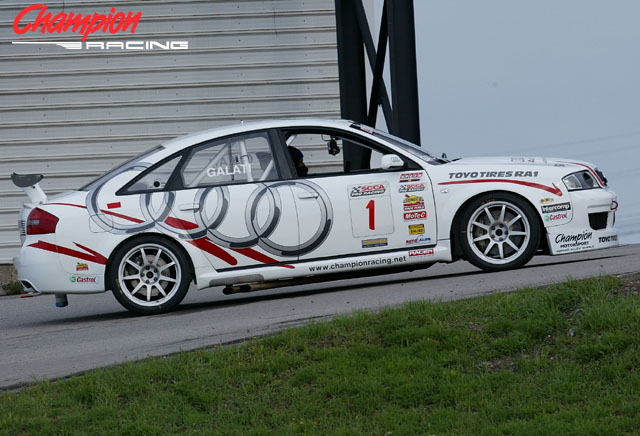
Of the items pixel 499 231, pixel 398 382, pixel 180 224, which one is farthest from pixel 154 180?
pixel 398 382

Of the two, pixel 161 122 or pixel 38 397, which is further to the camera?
pixel 161 122

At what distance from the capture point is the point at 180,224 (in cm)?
904

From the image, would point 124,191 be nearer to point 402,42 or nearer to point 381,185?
point 381,185

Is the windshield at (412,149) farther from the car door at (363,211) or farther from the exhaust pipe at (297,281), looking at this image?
the exhaust pipe at (297,281)

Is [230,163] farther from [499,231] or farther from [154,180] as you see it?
[499,231]

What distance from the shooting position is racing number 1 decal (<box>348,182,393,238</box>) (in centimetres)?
912

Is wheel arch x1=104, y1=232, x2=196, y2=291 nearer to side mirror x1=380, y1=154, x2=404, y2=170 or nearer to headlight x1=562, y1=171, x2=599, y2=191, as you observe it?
side mirror x1=380, y1=154, x2=404, y2=170

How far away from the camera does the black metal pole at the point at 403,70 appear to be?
1284 centimetres

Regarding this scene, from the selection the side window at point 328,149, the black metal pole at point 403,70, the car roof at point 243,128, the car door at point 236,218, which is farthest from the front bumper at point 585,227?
the black metal pole at point 403,70

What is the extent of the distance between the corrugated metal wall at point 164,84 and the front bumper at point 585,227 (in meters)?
7.76

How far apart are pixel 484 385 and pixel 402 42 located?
312 inches

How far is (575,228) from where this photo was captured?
9281 millimetres

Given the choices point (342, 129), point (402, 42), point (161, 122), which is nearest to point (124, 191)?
point (342, 129)

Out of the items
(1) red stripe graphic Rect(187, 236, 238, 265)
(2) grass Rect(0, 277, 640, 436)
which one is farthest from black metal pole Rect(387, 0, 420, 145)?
(2) grass Rect(0, 277, 640, 436)
